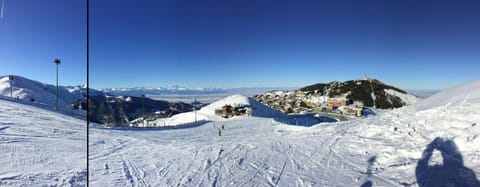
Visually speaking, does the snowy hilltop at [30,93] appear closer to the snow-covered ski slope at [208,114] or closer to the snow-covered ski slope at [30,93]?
the snow-covered ski slope at [30,93]

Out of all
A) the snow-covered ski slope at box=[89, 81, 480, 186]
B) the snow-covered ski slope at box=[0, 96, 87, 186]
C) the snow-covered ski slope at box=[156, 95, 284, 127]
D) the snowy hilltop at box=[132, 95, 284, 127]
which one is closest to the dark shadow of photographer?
the snow-covered ski slope at box=[89, 81, 480, 186]

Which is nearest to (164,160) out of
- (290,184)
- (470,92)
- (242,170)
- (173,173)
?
(173,173)

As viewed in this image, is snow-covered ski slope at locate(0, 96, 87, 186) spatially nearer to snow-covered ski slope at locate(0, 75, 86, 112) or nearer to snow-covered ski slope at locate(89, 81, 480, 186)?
snow-covered ski slope at locate(89, 81, 480, 186)

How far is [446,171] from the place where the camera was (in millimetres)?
6496

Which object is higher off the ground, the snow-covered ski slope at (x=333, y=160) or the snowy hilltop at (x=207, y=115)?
the snow-covered ski slope at (x=333, y=160)

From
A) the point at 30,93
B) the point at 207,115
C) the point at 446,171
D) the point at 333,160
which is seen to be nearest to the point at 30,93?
the point at 30,93

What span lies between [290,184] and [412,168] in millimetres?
3917

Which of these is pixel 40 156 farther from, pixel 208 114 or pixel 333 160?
pixel 208 114

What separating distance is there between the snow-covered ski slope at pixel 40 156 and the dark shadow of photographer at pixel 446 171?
10.0 meters

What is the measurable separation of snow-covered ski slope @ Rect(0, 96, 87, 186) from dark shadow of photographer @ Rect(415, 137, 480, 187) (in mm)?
10012

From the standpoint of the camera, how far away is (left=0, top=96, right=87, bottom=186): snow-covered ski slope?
7.03 meters

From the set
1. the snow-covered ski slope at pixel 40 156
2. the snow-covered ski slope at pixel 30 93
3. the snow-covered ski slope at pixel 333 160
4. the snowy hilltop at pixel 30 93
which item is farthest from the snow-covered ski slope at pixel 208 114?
the snow-covered ski slope at pixel 333 160

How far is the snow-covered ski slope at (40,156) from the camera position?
277 inches

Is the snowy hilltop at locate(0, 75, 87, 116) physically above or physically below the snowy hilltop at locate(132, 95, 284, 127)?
above
